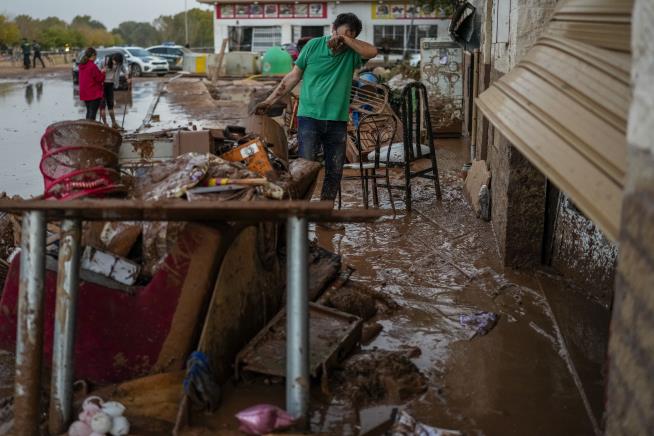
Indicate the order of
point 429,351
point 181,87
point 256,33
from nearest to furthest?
point 429,351 → point 181,87 → point 256,33

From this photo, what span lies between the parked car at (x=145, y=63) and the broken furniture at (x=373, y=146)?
3126cm

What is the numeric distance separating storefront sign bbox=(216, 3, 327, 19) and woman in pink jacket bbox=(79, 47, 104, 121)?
3015 cm

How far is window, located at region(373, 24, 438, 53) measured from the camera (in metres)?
42.5

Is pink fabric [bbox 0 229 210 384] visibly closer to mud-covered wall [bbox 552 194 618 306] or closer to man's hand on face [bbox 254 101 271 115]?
mud-covered wall [bbox 552 194 618 306]

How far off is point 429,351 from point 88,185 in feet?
6.99

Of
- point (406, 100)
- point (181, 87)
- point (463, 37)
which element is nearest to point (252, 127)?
point (406, 100)

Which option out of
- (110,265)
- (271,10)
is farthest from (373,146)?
(271,10)

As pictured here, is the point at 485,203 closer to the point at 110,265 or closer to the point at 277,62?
the point at 110,265

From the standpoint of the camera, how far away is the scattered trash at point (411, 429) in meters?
3.18

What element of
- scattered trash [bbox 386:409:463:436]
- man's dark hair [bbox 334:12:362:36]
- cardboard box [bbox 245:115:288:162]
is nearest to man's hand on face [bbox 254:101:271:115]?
cardboard box [bbox 245:115:288:162]

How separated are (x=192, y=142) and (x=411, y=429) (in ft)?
7.82

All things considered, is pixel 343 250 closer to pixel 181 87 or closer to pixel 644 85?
pixel 644 85

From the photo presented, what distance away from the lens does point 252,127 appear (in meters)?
5.99

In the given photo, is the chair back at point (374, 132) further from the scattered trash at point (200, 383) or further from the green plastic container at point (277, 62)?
the green plastic container at point (277, 62)
